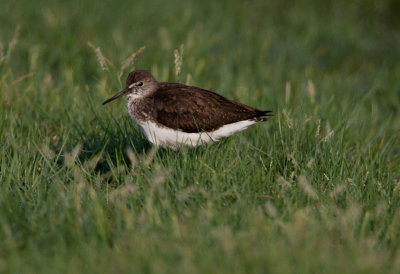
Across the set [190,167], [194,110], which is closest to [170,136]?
[194,110]

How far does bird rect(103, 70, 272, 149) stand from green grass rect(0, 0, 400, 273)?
0.18 m

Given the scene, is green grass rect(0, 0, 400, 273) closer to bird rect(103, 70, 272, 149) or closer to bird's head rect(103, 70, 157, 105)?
bird rect(103, 70, 272, 149)

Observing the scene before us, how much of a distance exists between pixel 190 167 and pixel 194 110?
961 mm

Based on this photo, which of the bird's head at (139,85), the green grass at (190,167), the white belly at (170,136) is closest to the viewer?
the green grass at (190,167)

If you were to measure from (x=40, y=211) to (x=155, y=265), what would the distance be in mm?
1228

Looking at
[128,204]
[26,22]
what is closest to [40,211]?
[128,204]

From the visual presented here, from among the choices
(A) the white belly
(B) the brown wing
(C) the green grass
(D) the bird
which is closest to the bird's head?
(D) the bird

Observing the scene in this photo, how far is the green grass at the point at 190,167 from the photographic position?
359 cm

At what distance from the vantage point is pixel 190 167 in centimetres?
495

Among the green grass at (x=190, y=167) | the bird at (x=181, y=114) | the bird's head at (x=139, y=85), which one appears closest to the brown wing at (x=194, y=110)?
the bird at (x=181, y=114)

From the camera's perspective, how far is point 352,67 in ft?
35.5

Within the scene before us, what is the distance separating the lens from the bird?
18.5 feet

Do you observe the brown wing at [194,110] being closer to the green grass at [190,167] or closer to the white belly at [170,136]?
the white belly at [170,136]

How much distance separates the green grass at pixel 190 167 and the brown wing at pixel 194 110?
0.25m
